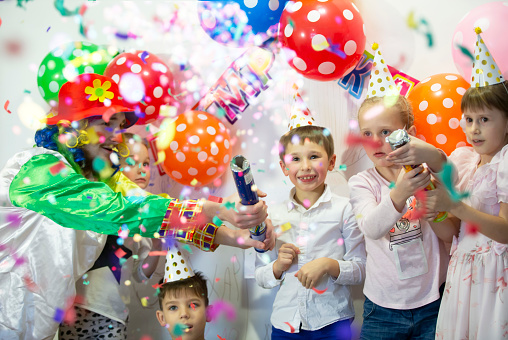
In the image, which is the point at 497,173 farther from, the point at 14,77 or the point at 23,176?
the point at 14,77

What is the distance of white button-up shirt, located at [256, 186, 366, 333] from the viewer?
180cm

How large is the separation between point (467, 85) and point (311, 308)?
3.31ft

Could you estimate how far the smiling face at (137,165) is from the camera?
2.21 m

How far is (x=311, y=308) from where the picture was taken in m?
1.81

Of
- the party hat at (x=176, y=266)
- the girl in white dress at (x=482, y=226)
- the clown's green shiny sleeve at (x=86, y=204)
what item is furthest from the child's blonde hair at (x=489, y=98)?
the party hat at (x=176, y=266)

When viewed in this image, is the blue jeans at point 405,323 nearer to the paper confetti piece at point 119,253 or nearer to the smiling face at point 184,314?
the smiling face at point 184,314

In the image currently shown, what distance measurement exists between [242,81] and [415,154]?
1.07m

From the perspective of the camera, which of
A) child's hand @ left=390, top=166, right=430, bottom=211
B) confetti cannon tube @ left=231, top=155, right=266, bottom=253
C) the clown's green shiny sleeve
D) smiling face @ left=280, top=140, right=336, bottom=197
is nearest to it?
confetti cannon tube @ left=231, top=155, right=266, bottom=253

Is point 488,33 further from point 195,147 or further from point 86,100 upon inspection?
point 86,100

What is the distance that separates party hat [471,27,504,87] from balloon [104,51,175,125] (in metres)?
1.32

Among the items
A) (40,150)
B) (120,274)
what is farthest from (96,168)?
(120,274)

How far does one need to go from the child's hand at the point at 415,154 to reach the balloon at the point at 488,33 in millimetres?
561

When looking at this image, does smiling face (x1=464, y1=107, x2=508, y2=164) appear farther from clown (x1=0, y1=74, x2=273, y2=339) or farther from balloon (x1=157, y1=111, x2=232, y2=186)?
balloon (x1=157, y1=111, x2=232, y2=186)

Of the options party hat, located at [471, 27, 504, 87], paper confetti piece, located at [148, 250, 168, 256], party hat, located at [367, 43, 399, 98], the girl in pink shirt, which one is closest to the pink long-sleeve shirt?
the girl in pink shirt
